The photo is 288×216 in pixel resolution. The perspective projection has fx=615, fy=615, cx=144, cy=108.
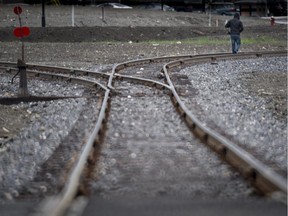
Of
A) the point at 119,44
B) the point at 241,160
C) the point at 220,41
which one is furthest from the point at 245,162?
the point at 220,41

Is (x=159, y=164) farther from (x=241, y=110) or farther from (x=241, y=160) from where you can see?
(x=241, y=110)

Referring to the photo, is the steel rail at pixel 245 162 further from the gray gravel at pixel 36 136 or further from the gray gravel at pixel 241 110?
the gray gravel at pixel 36 136

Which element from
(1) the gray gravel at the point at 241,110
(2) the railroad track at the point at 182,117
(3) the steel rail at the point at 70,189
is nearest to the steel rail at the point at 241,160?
(2) the railroad track at the point at 182,117

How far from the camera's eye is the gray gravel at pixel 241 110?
8734 mm

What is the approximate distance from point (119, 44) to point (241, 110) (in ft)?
67.7

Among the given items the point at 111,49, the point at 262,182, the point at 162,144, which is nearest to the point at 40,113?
the point at 162,144

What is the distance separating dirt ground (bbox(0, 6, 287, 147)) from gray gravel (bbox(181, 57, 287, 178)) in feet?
1.44

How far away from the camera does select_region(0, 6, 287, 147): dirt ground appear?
1768cm

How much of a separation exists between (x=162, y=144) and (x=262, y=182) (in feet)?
9.45

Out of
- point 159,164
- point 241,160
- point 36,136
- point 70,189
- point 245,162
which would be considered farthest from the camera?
point 36,136

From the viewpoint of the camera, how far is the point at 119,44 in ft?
106

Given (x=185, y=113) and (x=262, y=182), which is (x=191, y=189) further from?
(x=185, y=113)

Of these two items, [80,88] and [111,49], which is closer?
[80,88]

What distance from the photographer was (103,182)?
269 inches
